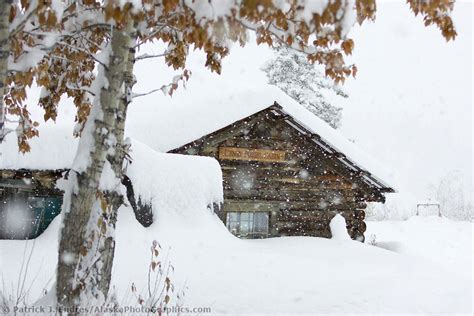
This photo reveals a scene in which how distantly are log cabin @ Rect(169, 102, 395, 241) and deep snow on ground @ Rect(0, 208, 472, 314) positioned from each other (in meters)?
2.71

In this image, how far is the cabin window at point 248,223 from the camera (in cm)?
1316

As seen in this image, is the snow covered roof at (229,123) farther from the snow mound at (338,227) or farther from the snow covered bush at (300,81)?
the snow covered bush at (300,81)

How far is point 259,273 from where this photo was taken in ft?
25.1

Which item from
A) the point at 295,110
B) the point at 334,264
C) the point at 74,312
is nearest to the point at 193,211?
the point at 334,264

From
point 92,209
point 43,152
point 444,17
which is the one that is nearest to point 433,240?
point 43,152

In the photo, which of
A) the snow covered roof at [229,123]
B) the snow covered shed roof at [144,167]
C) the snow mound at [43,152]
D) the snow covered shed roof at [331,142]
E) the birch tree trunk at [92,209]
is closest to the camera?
the birch tree trunk at [92,209]

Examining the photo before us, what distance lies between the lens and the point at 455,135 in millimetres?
78312

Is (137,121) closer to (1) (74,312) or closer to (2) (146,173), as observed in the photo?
(2) (146,173)

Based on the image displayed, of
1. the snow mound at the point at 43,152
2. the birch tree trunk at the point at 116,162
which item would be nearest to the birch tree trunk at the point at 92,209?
the birch tree trunk at the point at 116,162

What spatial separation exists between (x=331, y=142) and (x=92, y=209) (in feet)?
31.5

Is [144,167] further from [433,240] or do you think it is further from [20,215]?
[433,240]

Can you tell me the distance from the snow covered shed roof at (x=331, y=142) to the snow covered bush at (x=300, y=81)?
10848 millimetres

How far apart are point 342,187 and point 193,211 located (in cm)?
669

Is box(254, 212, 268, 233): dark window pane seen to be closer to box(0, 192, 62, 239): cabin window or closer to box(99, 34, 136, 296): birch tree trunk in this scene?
box(0, 192, 62, 239): cabin window
